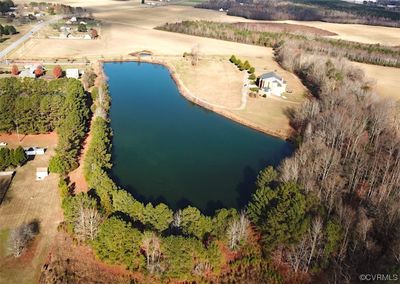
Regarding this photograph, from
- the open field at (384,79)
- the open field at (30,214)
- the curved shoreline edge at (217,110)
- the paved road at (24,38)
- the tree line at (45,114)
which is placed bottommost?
the curved shoreline edge at (217,110)

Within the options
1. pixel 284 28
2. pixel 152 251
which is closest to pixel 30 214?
pixel 152 251

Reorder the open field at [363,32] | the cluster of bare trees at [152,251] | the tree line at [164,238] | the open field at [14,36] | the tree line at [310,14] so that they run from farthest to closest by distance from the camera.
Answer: the tree line at [310,14] < the open field at [363,32] < the open field at [14,36] < the tree line at [164,238] < the cluster of bare trees at [152,251]

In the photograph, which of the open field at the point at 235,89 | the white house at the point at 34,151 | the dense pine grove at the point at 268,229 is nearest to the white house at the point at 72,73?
the open field at the point at 235,89

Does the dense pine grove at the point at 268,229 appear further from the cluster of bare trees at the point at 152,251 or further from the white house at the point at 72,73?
the white house at the point at 72,73

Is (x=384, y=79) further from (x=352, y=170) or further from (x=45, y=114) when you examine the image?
(x=45, y=114)

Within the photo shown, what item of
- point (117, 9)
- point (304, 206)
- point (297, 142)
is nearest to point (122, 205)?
point (304, 206)

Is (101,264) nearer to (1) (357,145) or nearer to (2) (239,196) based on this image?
(2) (239,196)
